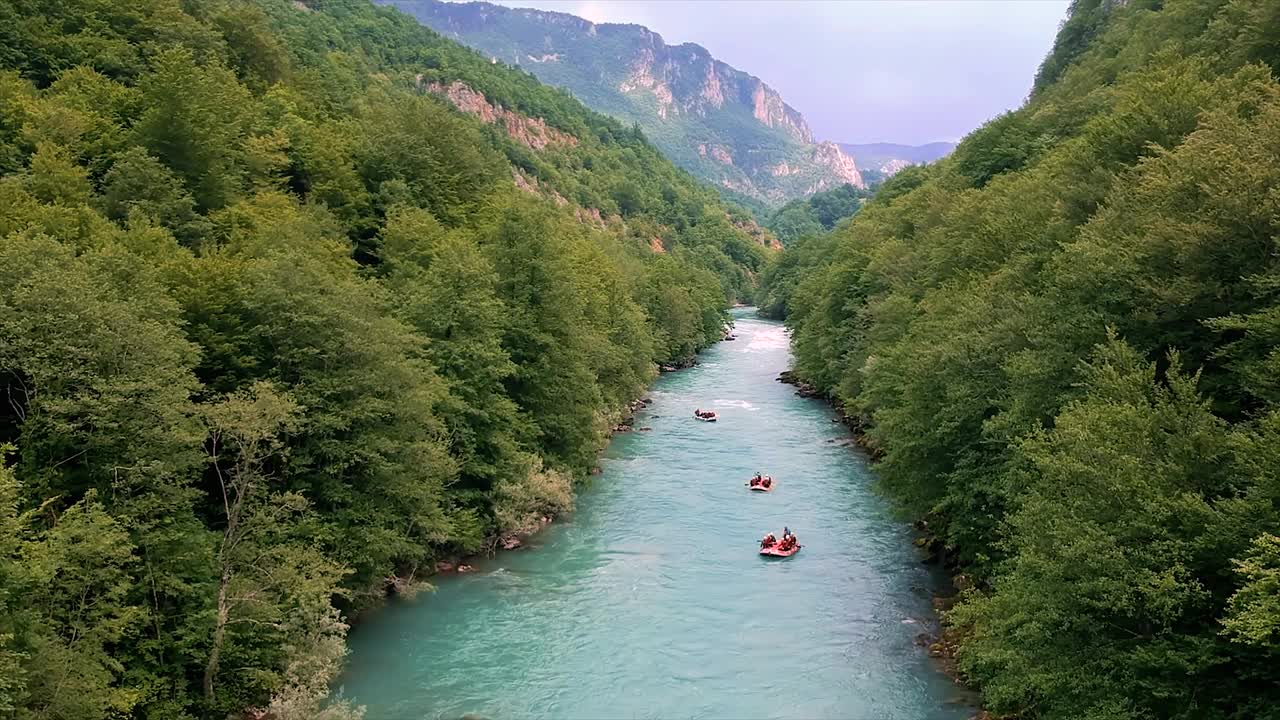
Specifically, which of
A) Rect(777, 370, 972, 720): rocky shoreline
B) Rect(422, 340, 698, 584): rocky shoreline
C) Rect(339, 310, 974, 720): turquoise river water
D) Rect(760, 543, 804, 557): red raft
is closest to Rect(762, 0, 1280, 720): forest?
Rect(777, 370, 972, 720): rocky shoreline

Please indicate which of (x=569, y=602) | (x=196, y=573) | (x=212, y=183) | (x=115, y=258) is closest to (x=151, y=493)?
(x=196, y=573)

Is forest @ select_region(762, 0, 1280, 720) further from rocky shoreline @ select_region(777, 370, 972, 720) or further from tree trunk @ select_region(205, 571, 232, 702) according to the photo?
tree trunk @ select_region(205, 571, 232, 702)

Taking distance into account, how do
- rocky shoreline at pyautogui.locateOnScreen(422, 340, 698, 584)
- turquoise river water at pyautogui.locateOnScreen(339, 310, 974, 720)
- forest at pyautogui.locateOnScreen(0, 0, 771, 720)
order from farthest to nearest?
rocky shoreline at pyautogui.locateOnScreen(422, 340, 698, 584)
turquoise river water at pyautogui.locateOnScreen(339, 310, 974, 720)
forest at pyautogui.locateOnScreen(0, 0, 771, 720)

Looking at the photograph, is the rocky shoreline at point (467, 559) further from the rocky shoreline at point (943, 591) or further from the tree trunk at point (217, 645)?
the rocky shoreline at point (943, 591)

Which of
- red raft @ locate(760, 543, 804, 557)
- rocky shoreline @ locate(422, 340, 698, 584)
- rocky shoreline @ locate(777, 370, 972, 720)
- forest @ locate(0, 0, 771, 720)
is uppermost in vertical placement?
forest @ locate(0, 0, 771, 720)

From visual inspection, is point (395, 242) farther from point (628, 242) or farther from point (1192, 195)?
point (628, 242)

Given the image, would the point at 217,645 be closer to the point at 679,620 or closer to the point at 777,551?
the point at 679,620
